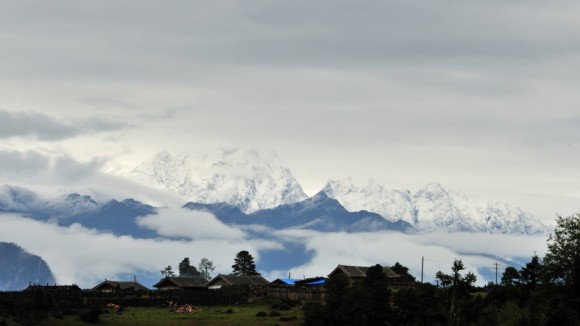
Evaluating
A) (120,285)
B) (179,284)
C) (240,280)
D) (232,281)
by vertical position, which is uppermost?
(240,280)

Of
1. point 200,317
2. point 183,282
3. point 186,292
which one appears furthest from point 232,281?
point 200,317

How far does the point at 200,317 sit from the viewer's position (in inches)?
4897

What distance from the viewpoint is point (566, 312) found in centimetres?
9375

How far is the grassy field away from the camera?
116 metres

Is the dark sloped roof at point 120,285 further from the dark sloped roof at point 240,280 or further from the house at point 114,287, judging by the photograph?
the dark sloped roof at point 240,280

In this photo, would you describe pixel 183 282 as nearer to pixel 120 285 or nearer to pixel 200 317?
pixel 120 285

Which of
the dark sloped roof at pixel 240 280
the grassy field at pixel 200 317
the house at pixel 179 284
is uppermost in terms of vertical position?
the dark sloped roof at pixel 240 280

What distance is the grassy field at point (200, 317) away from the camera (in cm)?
11612

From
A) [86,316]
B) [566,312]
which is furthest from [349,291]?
[86,316]

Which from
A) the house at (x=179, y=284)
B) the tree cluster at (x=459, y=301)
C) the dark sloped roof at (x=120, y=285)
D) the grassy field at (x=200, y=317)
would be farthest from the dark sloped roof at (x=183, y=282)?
the tree cluster at (x=459, y=301)

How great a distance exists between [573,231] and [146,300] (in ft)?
243

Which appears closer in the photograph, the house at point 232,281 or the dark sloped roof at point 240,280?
the house at point 232,281

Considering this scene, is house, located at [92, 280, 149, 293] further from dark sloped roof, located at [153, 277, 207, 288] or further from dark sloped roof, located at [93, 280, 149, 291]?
dark sloped roof, located at [153, 277, 207, 288]

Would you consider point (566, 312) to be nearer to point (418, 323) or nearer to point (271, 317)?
point (418, 323)
